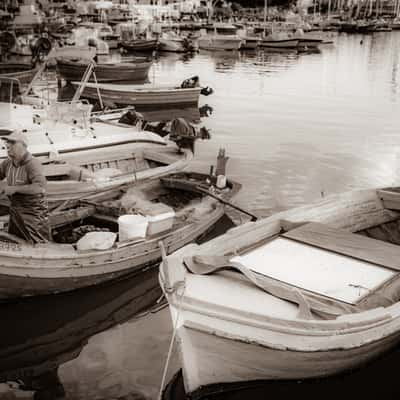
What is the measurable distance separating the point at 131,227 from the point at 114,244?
37cm

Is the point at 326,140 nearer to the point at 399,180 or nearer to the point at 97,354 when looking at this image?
the point at 399,180

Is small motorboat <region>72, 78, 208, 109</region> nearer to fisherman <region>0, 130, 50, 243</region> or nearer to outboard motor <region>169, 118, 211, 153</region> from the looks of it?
outboard motor <region>169, 118, 211, 153</region>

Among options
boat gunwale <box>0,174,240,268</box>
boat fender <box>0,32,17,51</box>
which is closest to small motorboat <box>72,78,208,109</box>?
boat gunwale <box>0,174,240,268</box>

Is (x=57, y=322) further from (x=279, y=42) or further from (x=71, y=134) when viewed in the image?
(x=279, y=42)

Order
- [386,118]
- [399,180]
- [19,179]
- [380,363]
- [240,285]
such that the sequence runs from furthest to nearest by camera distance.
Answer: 1. [386,118]
2. [399,180]
3. [19,179]
4. [380,363]
5. [240,285]

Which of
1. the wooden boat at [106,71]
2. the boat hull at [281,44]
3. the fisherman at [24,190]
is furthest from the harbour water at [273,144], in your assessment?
the boat hull at [281,44]

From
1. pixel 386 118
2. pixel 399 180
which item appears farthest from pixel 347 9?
pixel 399 180

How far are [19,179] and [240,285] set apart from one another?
3.50 m

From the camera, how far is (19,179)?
7625 millimetres

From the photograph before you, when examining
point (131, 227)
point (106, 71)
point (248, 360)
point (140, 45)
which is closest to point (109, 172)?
point (131, 227)

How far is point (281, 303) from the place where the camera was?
591 centimetres

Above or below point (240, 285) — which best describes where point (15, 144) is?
above

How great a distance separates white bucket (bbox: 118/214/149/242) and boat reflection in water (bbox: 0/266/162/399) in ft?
3.03

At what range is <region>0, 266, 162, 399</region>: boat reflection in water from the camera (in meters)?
7.00
